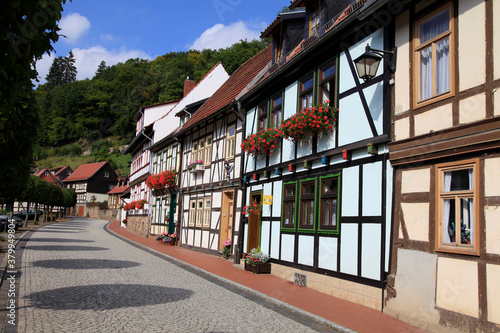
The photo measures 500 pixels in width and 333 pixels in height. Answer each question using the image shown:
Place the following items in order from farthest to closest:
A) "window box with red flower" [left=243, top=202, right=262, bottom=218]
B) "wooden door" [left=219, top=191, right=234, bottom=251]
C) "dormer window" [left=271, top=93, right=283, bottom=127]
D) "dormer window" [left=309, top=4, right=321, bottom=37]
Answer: "wooden door" [left=219, top=191, right=234, bottom=251], "window box with red flower" [left=243, top=202, right=262, bottom=218], "dormer window" [left=271, top=93, right=283, bottom=127], "dormer window" [left=309, top=4, right=321, bottom=37]

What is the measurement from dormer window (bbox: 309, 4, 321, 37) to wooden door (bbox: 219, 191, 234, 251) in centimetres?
749

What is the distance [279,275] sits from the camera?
487 inches

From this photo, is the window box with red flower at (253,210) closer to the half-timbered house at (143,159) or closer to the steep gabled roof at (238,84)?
the steep gabled roof at (238,84)

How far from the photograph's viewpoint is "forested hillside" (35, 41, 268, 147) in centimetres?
6462

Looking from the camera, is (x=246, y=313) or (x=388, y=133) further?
(x=388, y=133)

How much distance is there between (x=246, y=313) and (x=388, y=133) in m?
4.24

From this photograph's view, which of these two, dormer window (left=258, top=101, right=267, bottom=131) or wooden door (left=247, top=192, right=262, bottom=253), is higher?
dormer window (left=258, top=101, right=267, bottom=131)

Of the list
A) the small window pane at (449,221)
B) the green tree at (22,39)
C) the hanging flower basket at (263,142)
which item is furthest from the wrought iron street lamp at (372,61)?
the green tree at (22,39)

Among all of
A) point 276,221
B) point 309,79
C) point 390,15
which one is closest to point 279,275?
point 276,221

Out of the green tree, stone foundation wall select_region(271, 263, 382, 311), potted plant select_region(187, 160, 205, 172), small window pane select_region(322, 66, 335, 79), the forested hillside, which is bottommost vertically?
stone foundation wall select_region(271, 263, 382, 311)

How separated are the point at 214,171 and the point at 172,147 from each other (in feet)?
27.2

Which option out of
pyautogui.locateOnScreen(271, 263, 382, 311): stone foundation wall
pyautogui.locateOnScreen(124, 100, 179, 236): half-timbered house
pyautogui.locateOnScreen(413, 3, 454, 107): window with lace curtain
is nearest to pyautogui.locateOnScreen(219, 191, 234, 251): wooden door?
pyautogui.locateOnScreen(271, 263, 382, 311): stone foundation wall

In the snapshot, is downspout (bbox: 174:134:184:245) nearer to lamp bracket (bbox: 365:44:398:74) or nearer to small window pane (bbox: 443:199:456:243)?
lamp bracket (bbox: 365:44:398:74)

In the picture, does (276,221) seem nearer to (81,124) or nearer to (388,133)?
(388,133)
